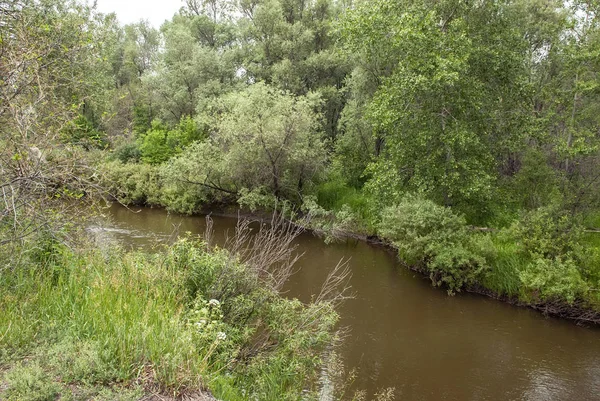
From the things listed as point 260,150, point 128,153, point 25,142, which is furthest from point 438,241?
point 128,153

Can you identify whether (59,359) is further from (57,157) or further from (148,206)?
(148,206)

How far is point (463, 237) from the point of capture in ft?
43.1

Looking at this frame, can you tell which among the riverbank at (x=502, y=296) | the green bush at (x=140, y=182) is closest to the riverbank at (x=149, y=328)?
the riverbank at (x=502, y=296)

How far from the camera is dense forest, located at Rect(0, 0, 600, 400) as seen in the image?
509cm

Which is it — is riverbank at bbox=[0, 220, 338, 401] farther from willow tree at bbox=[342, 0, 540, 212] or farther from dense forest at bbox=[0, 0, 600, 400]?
willow tree at bbox=[342, 0, 540, 212]

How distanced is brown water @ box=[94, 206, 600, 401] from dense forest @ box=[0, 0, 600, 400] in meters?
0.91

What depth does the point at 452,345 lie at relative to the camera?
10023mm

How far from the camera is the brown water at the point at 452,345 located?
829 centimetres

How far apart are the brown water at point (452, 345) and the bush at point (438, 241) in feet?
2.08

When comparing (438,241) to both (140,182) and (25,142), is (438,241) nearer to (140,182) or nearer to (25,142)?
(25,142)

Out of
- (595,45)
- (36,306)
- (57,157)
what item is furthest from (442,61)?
(36,306)

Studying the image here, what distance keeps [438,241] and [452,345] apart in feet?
12.4

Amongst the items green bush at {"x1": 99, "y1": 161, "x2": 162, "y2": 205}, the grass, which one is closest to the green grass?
the grass

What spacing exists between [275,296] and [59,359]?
3369 mm
